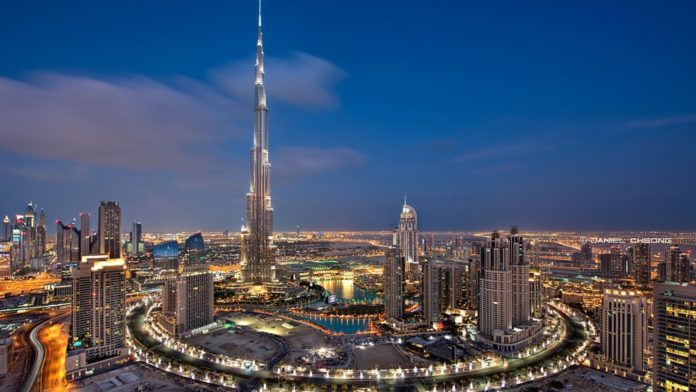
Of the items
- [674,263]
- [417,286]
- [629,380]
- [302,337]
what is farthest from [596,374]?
[417,286]

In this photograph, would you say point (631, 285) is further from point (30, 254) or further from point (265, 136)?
point (30, 254)

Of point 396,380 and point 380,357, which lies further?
point 380,357

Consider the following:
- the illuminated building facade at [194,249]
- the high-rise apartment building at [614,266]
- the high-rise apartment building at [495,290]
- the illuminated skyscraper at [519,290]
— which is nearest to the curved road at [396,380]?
the illuminated skyscraper at [519,290]

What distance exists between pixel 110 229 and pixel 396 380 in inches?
1409

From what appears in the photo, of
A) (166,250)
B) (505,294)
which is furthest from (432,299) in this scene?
(166,250)

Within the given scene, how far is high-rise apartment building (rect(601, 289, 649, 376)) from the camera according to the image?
1895cm

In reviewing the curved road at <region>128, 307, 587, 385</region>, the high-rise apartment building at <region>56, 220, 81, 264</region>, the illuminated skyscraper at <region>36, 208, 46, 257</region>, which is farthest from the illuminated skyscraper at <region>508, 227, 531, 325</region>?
the illuminated skyscraper at <region>36, 208, 46, 257</region>

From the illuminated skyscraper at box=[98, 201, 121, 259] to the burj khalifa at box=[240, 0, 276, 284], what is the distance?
42.5 feet

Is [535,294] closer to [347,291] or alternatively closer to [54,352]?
[347,291]

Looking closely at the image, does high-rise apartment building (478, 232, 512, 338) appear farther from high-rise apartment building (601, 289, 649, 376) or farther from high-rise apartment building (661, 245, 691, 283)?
high-rise apartment building (661, 245, 691, 283)

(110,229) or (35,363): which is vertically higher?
(110,229)

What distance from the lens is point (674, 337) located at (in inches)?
564

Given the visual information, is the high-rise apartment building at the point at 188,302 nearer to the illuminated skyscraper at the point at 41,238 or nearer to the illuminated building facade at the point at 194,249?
the illuminated building facade at the point at 194,249

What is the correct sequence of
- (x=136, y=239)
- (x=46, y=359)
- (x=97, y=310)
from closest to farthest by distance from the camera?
(x=46, y=359), (x=97, y=310), (x=136, y=239)
